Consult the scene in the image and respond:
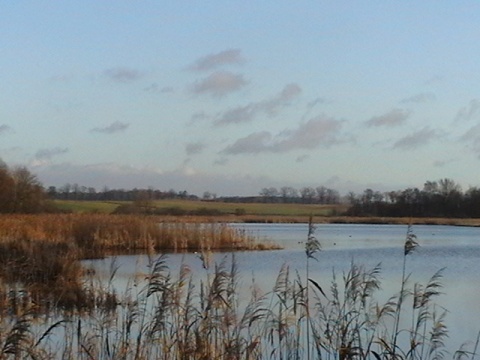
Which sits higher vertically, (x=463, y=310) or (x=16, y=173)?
(x=16, y=173)

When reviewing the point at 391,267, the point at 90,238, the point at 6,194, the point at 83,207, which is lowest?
the point at 391,267

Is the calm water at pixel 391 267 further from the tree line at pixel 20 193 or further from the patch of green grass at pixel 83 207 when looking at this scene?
the patch of green grass at pixel 83 207

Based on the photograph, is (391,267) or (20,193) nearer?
(391,267)

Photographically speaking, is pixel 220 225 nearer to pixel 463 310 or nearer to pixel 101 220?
pixel 101 220

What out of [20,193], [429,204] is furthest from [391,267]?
[429,204]

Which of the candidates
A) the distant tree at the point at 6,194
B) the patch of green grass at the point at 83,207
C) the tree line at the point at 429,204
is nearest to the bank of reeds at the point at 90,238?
the distant tree at the point at 6,194

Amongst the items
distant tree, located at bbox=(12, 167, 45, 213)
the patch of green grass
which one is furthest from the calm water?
the patch of green grass

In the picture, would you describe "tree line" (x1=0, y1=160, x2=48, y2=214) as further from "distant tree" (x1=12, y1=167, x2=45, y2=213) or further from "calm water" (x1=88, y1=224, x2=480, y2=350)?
"calm water" (x1=88, y1=224, x2=480, y2=350)

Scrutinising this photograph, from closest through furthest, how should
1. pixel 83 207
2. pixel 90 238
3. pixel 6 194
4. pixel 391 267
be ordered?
pixel 391 267 < pixel 90 238 < pixel 6 194 < pixel 83 207

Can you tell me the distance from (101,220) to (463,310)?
1580 cm

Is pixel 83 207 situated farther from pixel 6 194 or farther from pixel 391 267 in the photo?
pixel 391 267

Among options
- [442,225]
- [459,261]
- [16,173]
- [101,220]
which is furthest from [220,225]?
[442,225]

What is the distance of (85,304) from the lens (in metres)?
11.5

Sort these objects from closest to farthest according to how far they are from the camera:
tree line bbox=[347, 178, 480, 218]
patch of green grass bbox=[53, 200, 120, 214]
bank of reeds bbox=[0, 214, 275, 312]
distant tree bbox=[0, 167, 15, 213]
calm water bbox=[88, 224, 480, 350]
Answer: calm water bbox=[88, 224, 480, 350], bank of reeds bbox=[0, 214, 275, 312], distant tree bbox=[0, 167, 15, 213], patch of green grass bbox=[53, 200, 120, 214], tree line bbox=[347, 178, 480, 218]
